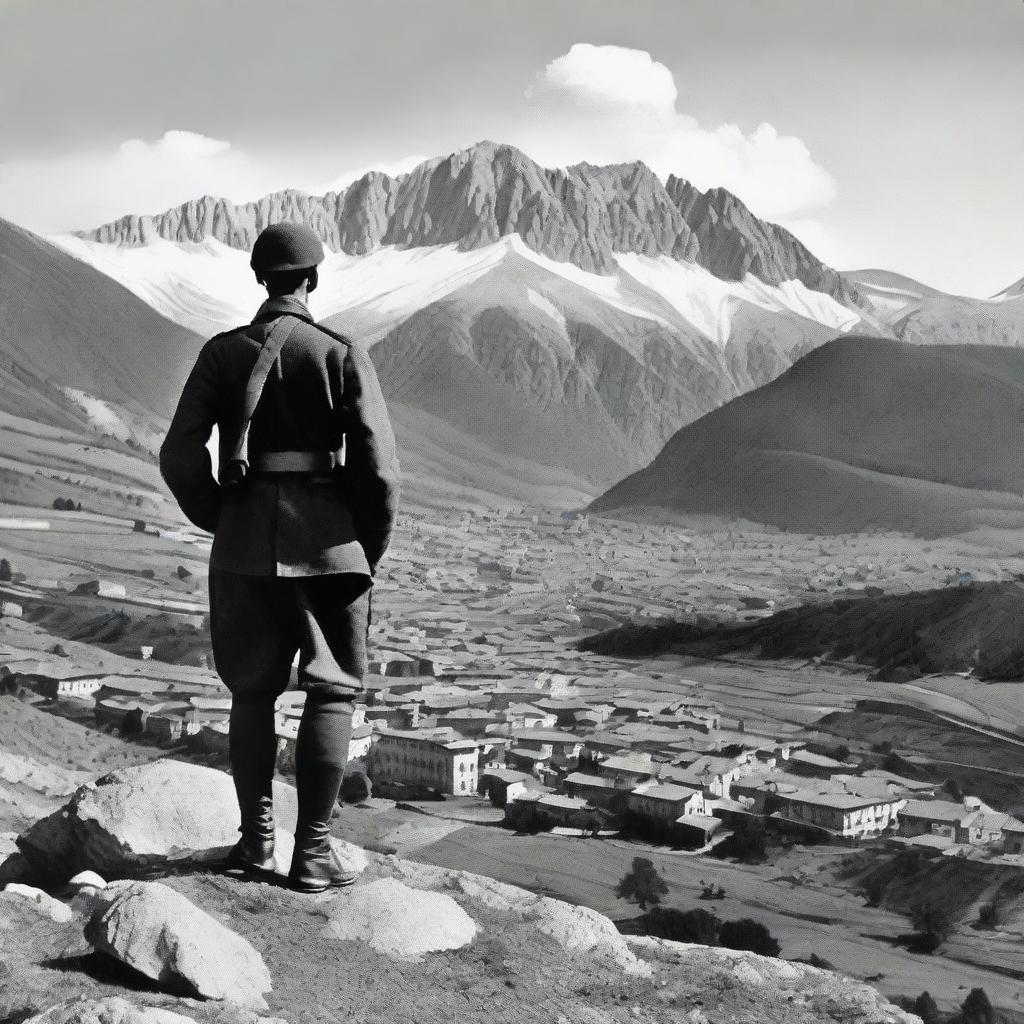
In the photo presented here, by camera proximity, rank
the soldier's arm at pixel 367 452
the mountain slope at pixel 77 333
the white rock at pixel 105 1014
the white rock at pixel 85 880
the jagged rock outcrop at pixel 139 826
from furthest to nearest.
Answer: the mountain slope at pixel 77 333 < the jagged rock outcrop at pixel 139 826 < the white rock at pixel 85 880 < the soldier's arm at pixel 367 452 < the white rock at pixel 105 1014

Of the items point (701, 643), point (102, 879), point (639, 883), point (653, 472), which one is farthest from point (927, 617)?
point (102, 879)

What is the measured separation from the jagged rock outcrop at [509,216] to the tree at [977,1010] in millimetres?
5749

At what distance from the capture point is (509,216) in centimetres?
1058

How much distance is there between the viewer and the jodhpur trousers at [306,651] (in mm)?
3252

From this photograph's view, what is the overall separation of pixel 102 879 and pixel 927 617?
5.03m

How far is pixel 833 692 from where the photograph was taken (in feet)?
23.2

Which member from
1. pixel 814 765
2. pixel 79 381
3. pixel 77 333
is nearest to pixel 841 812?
pixel 814 765

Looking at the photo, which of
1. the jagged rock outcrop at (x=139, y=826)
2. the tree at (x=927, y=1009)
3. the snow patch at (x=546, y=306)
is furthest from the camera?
the snow patch at (x=546, y=306)

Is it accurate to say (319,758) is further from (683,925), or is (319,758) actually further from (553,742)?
(553,742)

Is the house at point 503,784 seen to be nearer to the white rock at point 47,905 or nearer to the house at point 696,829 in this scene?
the house at point 696,829

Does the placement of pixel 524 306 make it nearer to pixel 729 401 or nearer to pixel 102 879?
pixel 729 401

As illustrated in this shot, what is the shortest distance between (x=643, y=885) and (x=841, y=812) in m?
1.05

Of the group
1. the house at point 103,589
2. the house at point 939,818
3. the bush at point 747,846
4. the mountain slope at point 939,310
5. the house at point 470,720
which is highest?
the mountain slope at point 939,310

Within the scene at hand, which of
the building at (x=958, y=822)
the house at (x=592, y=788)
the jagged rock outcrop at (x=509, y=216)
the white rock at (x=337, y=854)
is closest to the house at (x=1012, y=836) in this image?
the building at (x=958, y=822)
